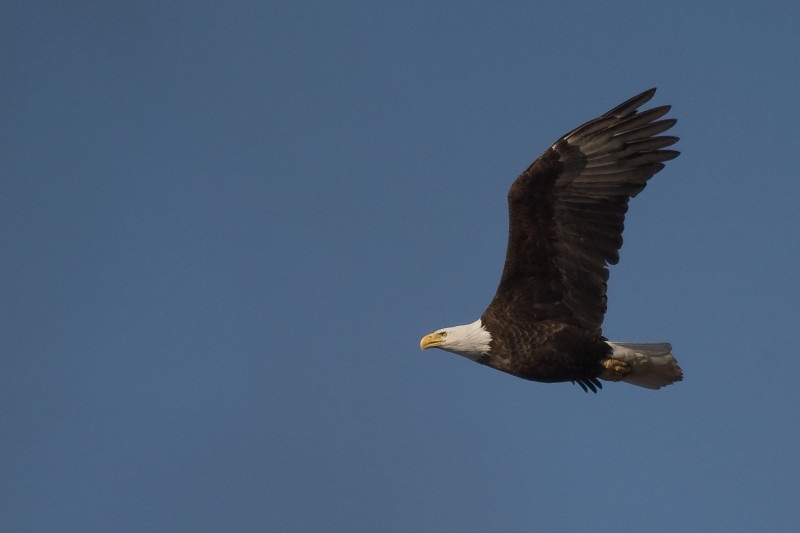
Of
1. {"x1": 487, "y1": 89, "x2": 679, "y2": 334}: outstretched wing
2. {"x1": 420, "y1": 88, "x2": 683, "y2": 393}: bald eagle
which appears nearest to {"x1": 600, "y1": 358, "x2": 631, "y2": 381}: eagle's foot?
{"x1": 420, "y1": 88, "x2": 683, "y2": 393}: bald eagle

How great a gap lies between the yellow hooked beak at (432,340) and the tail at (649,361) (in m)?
1.87

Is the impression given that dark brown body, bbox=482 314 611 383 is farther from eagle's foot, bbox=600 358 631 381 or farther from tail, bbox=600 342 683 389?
tail, bbox=600 342 683 389

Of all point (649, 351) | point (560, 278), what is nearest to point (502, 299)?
point (560, 278)

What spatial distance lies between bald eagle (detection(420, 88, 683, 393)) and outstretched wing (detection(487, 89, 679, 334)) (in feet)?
0.03

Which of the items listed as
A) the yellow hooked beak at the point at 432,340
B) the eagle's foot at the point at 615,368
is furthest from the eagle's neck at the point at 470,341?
the eagle's foot at the point at 615,368

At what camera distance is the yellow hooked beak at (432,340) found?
15953 millimetres

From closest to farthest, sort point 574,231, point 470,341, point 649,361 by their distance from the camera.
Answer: point 649,361
point 574,231
point 470,341

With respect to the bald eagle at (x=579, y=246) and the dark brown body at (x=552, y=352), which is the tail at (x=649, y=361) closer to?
the bald eagle at (x=579, y=246)

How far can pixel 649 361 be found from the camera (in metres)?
15.2

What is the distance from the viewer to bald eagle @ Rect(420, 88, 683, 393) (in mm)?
15250

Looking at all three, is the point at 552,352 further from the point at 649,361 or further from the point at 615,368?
the point at 649,361

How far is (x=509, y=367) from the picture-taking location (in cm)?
1538

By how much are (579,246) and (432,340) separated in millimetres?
1980

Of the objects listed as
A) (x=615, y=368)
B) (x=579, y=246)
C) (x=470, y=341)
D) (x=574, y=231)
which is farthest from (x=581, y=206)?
(x=470, y=341)
